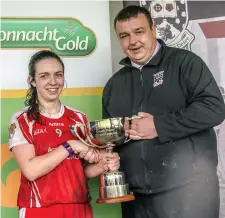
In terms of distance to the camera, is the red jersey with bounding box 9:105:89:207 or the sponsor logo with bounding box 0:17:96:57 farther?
the sponsor logo with bounding box 0:17:96:57

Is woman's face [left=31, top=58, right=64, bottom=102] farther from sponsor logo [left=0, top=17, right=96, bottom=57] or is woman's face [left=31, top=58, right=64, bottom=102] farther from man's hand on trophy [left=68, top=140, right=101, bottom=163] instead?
sponsor logo [left=0, top=17, right=96, bottom=57]

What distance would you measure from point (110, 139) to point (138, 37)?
480mm

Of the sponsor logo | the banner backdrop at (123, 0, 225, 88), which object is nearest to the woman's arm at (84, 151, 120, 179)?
the sponsor logo

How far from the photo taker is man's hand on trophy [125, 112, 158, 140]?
1548 mm

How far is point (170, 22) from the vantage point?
2.21 meters

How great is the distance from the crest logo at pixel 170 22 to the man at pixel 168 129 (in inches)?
19.2

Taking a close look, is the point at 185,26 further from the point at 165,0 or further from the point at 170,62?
the point at 170,62

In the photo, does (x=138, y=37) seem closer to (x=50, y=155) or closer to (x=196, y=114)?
(x=196, y=114)

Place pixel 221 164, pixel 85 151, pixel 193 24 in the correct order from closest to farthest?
pixel 85 151
pixel 221 164
pixel 193 24

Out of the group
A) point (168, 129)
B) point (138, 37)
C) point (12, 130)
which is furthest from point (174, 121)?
point (12, 130)

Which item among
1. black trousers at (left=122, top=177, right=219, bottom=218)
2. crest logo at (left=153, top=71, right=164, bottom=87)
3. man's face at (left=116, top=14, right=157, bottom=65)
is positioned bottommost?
black trousers at (left=122, top=177, right=219, bottom=218)

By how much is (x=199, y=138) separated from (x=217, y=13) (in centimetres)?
97

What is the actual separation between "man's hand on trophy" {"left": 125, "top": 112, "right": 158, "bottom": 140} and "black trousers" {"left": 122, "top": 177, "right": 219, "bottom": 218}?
256 mm

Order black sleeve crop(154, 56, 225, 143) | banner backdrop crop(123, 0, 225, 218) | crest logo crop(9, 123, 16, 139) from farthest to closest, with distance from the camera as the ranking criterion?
banner backdrop crop(123, 0, 225, 218) → crest logo crop(9, 123, 16, 139) → black sleeve crop(154, 56, 225, 143)
